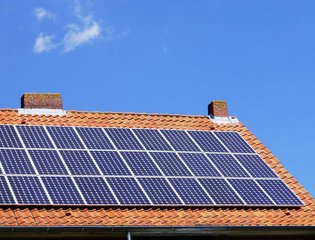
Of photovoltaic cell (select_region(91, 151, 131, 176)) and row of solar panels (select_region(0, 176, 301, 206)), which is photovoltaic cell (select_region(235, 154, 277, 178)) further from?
photovoltaic cell (select_region(91, 151, 131, 176))

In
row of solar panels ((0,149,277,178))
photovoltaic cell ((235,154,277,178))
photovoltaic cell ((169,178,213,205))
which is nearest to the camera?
row of solar panels ((0,149,277,178))

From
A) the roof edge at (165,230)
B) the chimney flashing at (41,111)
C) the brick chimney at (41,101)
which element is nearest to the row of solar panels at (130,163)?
the roof edge at (165,230)

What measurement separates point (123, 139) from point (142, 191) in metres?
2.67

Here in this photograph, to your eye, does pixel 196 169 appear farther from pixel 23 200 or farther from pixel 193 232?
pixel 23 200

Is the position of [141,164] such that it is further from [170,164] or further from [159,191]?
[159,191]

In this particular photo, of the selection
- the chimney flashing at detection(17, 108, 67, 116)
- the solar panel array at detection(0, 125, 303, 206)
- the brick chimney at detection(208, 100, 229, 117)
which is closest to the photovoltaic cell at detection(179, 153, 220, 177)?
the solar panel array at detection(0, 125, 303, 206)

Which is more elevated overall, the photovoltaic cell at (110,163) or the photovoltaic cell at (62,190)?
the photovoltaic cell at (110,163)

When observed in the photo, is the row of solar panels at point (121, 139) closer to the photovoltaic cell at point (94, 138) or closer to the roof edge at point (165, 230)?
the photovoltaic cell at point (94, 138)

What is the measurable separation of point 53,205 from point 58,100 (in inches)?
222

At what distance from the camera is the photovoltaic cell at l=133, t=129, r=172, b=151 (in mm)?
21641

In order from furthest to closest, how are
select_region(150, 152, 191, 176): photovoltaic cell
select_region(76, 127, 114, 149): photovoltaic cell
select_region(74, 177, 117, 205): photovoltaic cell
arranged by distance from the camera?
select_region(76, 127, 114, 149): photovoltaic cell, select_region(150, 152, 191, 176): photovoltaic cell, select_region(74, 177, 117, 205): photovoltaic cell

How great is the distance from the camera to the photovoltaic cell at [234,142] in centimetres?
2252

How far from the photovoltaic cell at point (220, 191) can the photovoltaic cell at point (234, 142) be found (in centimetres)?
201

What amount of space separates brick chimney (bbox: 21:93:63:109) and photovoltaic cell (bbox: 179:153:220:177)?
4084mm
